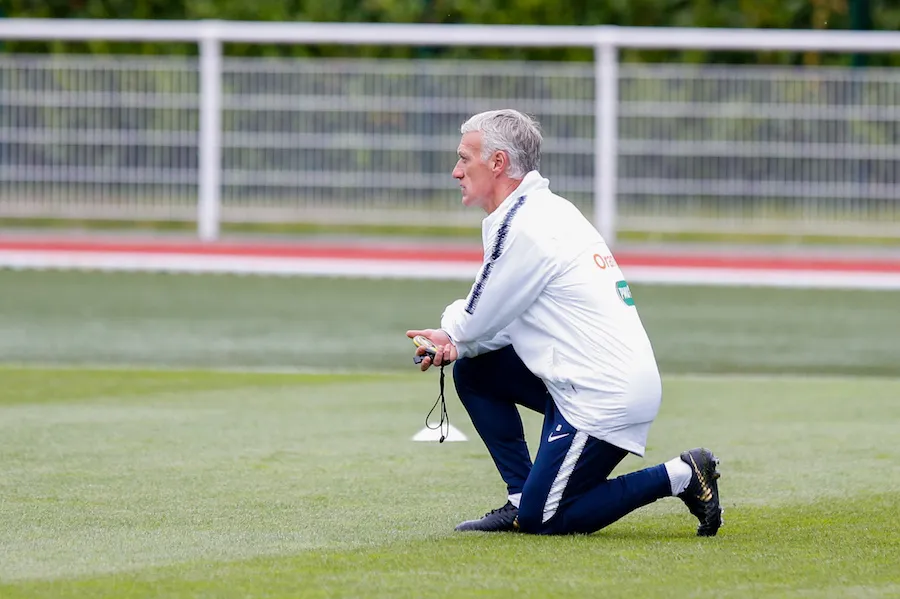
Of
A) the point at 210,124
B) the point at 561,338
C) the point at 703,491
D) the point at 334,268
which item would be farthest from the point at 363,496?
the point at 210,124

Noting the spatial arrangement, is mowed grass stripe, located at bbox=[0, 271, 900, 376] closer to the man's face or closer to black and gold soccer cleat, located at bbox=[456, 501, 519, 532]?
black and gold soccer cleat, located at bbox=[456, 501, 519, 532]

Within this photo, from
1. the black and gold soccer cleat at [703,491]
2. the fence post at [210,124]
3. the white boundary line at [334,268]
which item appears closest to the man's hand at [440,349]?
the black and gold soccer cleat at [703,491]

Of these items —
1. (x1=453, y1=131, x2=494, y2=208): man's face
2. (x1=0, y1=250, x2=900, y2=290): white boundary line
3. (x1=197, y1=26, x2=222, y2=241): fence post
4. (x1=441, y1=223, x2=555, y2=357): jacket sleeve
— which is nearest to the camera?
Answer: (x1=441, y1=223, x2=555, y2=357): jacket sleeve

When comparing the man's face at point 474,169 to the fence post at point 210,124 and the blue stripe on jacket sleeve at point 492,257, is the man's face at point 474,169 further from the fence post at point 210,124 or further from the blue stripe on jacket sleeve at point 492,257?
the fence post at point 210,124

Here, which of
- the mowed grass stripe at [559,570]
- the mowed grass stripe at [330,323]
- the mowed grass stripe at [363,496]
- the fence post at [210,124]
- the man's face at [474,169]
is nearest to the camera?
the mowed grass stripe at [559,570]

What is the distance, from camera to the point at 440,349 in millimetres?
4707

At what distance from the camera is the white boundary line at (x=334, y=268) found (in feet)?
42.4

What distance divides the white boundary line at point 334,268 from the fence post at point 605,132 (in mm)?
1094

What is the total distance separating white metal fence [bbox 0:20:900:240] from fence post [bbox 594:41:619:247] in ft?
0.05

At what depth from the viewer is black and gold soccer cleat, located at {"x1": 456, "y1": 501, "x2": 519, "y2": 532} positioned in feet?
15.8

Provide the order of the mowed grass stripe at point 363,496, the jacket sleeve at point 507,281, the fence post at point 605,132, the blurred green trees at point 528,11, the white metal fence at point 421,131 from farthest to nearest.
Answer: the blurred green trees at point 528,11, the fence post at point 605,132, the white metal fence at point 421,131, the jacket sleeve at point 507,281, the mowed grass stripe at point 363,496

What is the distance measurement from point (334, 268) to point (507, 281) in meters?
8.78

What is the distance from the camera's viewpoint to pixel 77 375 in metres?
8.27

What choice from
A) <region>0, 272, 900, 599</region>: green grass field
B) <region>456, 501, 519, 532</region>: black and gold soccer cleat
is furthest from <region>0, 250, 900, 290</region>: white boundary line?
<region>456, 501, 519, 532</region>: black and gold soccer cleat
